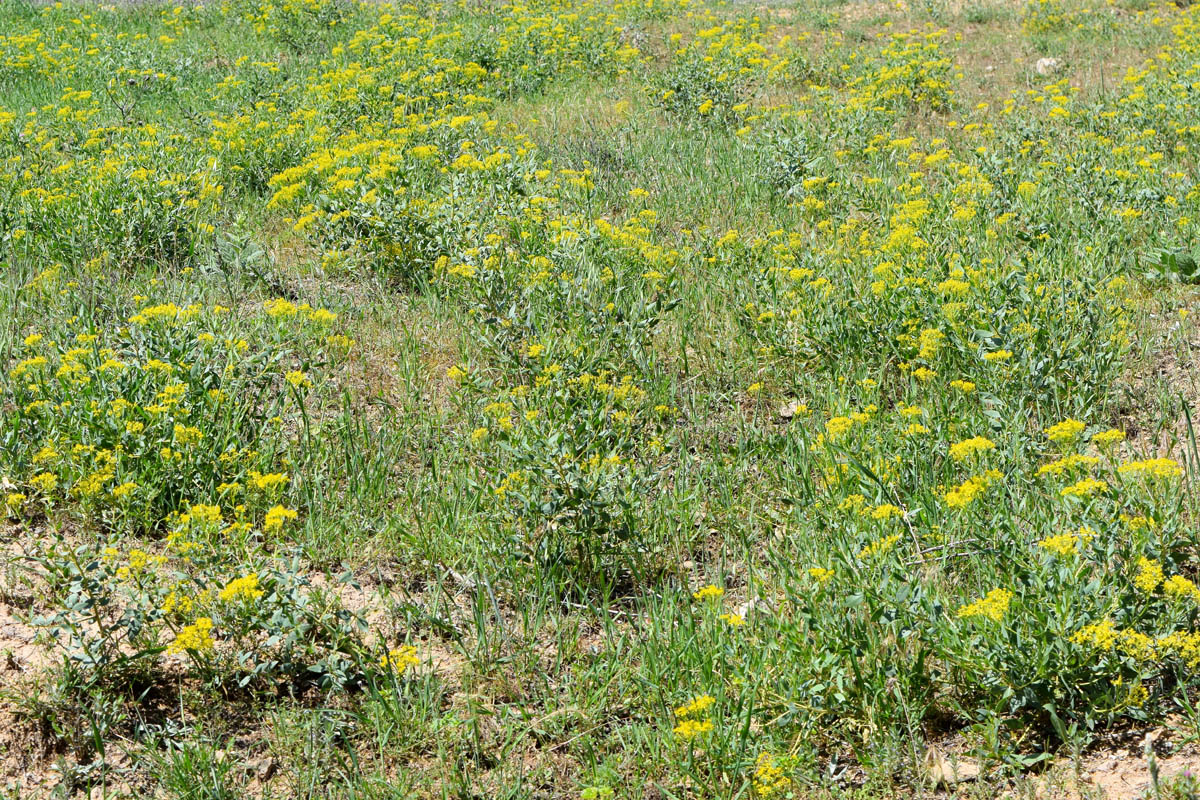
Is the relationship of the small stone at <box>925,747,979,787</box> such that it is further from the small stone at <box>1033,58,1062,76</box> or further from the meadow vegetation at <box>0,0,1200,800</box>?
the small stone at <box>1033,58,1062,76</box>

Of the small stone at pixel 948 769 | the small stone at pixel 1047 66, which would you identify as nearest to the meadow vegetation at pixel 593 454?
the small stone at pixel 948 769

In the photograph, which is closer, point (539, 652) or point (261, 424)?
point (539, 652)

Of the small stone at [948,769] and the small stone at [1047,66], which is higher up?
the small stone at [1047,66]

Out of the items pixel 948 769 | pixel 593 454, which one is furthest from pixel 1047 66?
pixel 948 769

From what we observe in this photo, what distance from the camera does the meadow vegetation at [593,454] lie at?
135 inches

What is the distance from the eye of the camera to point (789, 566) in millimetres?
4148

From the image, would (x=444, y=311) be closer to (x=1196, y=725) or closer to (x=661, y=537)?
(x=661, y=537)

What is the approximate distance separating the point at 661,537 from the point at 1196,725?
1.97 m

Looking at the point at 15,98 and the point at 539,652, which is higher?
the point at 15,98

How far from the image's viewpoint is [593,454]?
4496 millimetres

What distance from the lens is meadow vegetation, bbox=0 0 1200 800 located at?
11.3ft

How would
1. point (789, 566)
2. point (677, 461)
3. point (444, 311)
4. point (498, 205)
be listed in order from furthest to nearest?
point (498, 205)
point (444, 311)
point (677, 461)
point (789, 566)

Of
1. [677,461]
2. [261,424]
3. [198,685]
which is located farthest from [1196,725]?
[261,424]

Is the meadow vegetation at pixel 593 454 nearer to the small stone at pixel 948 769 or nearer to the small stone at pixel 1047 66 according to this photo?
the small stone at pixel 948 769
